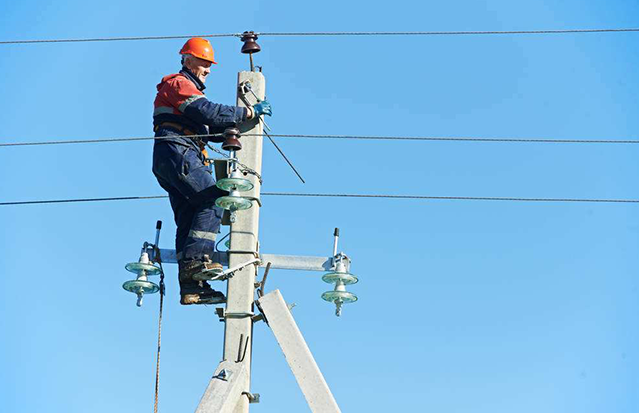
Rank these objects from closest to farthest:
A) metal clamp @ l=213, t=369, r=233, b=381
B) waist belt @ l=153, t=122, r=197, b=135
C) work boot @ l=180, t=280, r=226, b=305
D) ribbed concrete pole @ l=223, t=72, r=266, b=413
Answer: metal clamp @ l=213, t=369, r=233, b=381 → ribbed concrete pole @ l=223, t=72, r=266, b=413 → work boot @ l=180, t=280, r=226, b=305 → waist belt @ l=153, t=122, r=197, b=135

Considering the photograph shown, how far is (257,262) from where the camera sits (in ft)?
23.1

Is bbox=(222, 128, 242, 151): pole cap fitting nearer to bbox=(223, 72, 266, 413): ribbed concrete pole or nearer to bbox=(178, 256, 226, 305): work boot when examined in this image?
bbox=(223, 72, 266, 413): ribbed concrete pole

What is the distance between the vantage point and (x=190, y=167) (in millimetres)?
7250

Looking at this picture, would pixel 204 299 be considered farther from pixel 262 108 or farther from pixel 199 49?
pixel 199 49

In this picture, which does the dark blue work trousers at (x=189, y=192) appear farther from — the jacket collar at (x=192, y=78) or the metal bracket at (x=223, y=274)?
the jacket collar at (x=192, y=78)

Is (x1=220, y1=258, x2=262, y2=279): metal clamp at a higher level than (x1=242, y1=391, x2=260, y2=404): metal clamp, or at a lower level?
higher

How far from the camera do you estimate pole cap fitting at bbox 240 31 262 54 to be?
25.1ft

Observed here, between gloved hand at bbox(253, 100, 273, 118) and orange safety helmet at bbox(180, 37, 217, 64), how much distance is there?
2.20 feet

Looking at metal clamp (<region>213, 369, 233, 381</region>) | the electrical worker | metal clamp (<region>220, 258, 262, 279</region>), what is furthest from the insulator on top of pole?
metal clamp (<region>213, 369, 233, 381</region>)

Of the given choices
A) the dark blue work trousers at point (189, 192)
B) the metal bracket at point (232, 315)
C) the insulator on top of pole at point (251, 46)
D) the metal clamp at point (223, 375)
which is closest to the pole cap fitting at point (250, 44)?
the insulator on top of pole at point (251, 46)

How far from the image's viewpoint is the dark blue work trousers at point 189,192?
23.5ft

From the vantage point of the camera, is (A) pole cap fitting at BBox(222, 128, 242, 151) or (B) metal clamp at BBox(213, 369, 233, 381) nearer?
(B) metal clamp at BBox(213, 369, 233, 381)

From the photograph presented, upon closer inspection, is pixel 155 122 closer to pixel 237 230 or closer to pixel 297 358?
pixel 237 230

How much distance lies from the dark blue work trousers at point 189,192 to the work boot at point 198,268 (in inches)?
1.8
